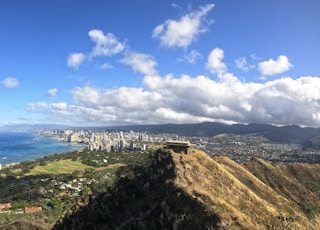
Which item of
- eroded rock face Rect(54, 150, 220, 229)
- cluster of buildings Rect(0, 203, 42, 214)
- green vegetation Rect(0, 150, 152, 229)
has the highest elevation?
eroded rock face Rect(54, 150, 220, 229)

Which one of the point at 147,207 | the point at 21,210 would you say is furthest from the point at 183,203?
the point at 21,210

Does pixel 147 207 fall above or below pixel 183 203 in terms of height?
below

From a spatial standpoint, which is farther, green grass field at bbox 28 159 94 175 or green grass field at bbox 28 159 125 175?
green grass field at bbox 28 159 125 175

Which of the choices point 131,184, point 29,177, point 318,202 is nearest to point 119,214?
point 131,184

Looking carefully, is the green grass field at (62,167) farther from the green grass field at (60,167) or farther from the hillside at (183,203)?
the hillside at (183,203)

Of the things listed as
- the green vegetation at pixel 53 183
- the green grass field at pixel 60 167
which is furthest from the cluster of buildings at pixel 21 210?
the green grass field at pixel 60 167

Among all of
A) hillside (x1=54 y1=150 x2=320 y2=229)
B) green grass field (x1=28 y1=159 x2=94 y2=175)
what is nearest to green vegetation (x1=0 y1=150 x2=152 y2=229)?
green grass field (x1=28 y1=159 x2=94 y2=175)

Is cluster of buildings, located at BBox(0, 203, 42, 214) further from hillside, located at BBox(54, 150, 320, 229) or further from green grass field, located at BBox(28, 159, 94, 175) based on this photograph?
green grass field, located at BBox(28, 159, 94, 175)

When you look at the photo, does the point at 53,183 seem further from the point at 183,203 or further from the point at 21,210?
the point at 183,203
